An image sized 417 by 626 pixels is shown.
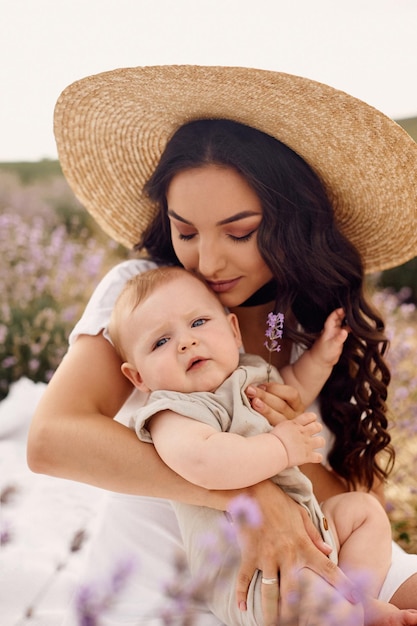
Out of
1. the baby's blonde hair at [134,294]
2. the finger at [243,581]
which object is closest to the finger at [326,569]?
the finger at [243,581]

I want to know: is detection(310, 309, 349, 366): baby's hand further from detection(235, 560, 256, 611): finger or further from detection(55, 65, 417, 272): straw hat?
detection(235, 560, 256, 611): finger

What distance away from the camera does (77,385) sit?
2.10 metres

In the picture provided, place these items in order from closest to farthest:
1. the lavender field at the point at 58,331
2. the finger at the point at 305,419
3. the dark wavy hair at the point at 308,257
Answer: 1. the finger at the point at 305,419
2. the dark wavy hair at the point at 308,257
3. the lavender field at the point at 58,331

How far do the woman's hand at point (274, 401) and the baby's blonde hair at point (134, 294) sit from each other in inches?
12.3

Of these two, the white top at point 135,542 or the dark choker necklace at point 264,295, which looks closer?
the white top at point 135,542

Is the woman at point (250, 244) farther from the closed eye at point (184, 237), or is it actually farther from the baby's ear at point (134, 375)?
the baby's ear at point (134, 375)

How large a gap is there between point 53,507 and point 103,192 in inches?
50.2

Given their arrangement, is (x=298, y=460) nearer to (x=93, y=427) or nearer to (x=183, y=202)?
(x=93, y=427)

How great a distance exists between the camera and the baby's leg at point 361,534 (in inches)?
73.8

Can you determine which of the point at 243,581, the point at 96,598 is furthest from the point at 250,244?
the point at 96,598

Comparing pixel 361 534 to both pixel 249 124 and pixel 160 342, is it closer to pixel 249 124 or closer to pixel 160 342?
pixel 160 342

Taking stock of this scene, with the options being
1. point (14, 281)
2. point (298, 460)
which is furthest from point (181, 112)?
point (14, 281)

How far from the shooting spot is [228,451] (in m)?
1.65

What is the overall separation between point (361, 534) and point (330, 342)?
61cm
